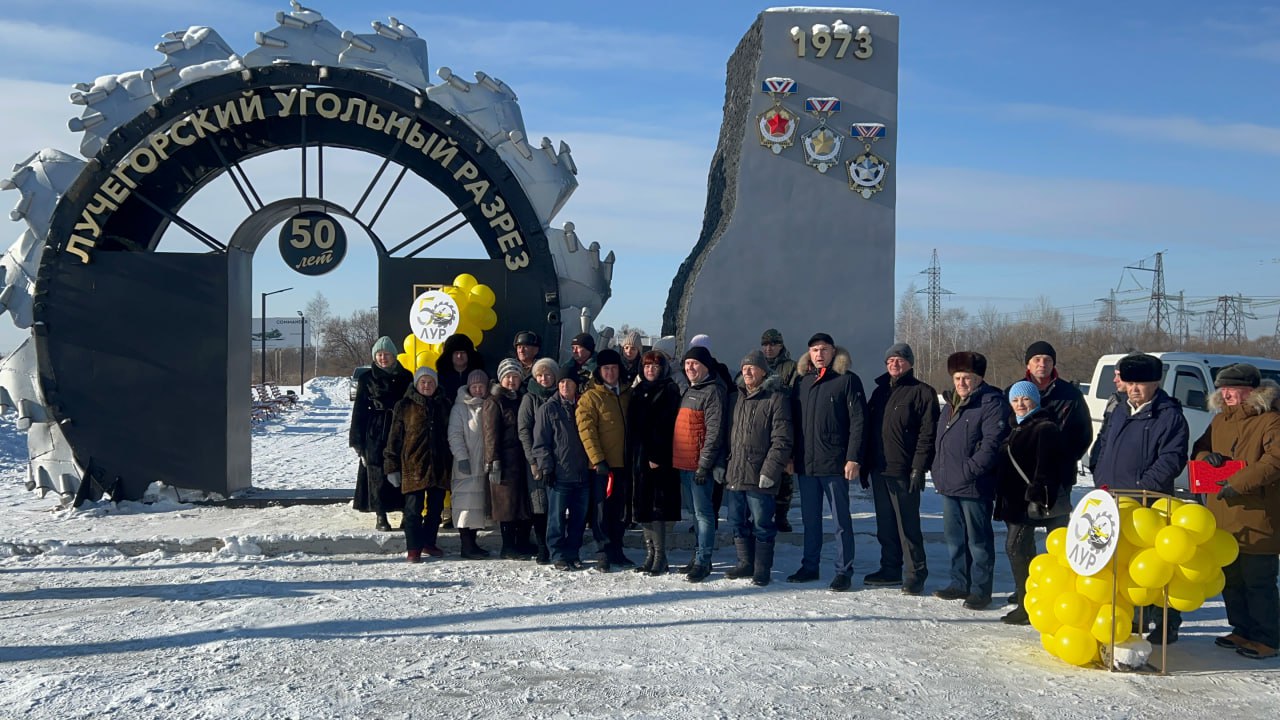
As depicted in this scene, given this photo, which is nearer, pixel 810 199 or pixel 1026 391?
pixel 1026 391

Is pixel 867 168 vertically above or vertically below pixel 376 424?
above

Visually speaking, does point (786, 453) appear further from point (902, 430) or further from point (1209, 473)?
point (1209, 473)

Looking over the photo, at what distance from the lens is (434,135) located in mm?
9891

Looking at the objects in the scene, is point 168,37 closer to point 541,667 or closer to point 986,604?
point 541,667

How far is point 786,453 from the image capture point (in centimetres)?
707

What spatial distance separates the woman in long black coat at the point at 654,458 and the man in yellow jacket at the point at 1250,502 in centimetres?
339

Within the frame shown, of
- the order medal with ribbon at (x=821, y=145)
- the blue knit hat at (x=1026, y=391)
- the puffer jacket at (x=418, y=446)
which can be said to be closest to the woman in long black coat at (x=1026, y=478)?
the blue knit hat at (x=1026, y=391)

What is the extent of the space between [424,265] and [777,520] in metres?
4.13

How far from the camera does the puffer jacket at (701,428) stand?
7.23m

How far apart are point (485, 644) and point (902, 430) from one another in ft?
10.4

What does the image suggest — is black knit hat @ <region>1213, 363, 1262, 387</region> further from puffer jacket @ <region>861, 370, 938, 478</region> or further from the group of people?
puffer jacket @ <region>861, 370, 938, 478</region>

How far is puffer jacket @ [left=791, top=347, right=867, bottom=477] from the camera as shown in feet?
23.5

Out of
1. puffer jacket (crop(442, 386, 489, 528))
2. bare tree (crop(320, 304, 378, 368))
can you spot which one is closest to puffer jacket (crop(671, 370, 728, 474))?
puffer jacket (crop(442, 386, 489, 528))

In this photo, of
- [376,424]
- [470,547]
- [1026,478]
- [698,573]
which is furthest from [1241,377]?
[376,424]
